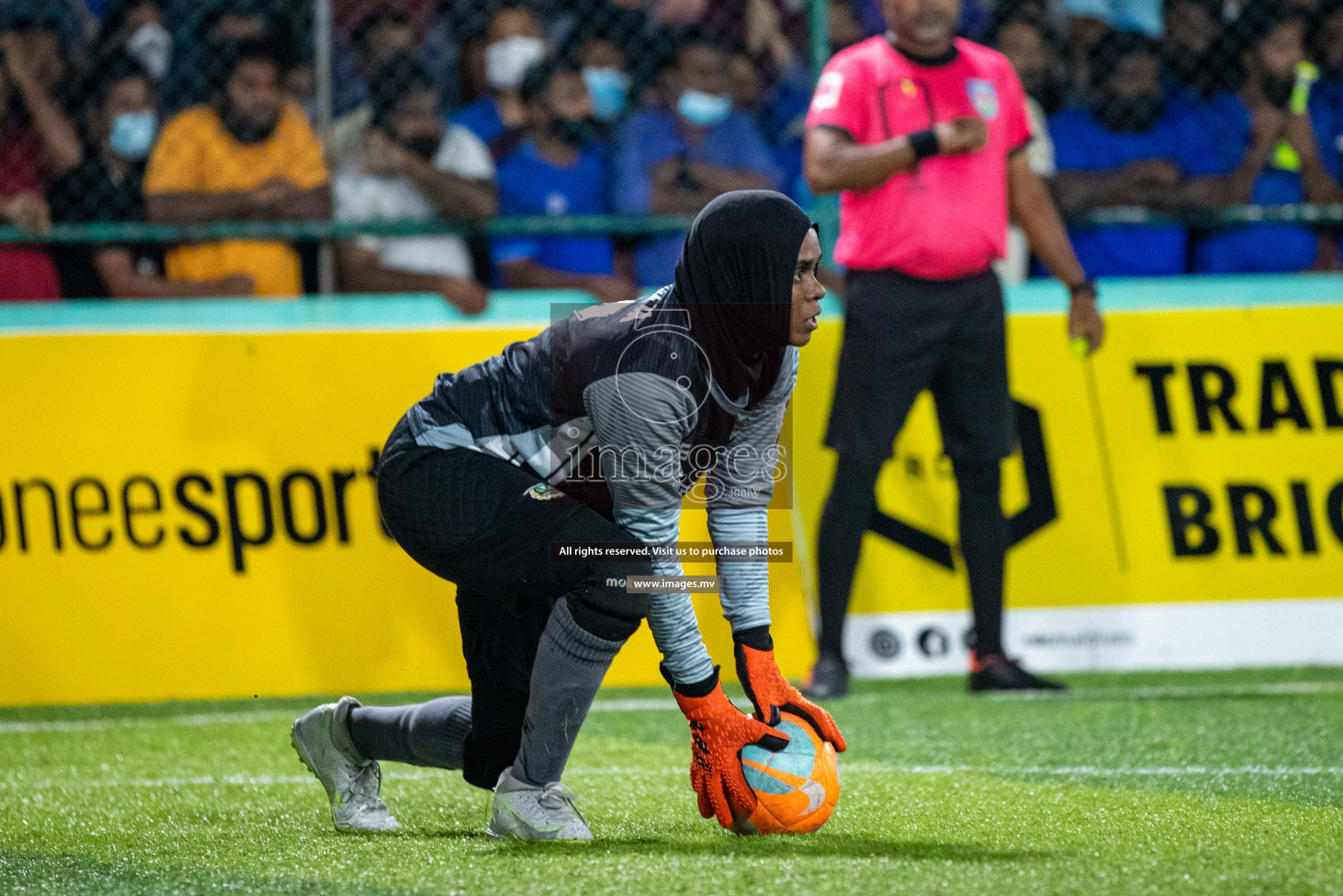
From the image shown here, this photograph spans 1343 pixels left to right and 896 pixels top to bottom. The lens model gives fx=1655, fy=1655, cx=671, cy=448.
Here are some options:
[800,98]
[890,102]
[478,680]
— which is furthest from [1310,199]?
[478,680]

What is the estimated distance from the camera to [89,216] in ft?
23.2

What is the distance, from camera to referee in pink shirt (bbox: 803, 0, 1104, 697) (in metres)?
5.28

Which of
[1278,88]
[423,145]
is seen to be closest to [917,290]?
[423,145]

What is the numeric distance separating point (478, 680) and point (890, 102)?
2.84 meters

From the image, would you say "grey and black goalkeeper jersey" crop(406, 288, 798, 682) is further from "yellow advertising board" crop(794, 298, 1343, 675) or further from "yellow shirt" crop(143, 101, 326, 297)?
"yellow shirt" crop(143, 101, 326, 297)

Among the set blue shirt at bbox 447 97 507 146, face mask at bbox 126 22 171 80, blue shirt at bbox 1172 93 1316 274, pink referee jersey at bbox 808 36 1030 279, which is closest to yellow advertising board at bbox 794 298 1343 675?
pink referee jersey at bbox 808 36 1030 279

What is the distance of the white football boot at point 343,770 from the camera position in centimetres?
349

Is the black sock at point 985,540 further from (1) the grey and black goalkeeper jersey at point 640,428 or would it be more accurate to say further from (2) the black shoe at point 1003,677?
(1) the grey and black goalkeeper jersey at point 640,428

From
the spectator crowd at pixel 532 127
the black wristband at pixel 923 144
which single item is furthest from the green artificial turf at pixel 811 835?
the spectator crowd at pixel 532 127

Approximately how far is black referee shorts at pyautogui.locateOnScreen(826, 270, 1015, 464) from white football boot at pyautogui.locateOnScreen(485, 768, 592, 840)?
7.48ft

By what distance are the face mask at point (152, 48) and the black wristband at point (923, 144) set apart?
12.7 feet

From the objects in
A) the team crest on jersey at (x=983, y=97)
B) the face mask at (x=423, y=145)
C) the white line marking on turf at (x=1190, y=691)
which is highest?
the team crest on jersey at (x=983, y=97)

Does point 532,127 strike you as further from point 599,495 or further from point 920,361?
point 599,495

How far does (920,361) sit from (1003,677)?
1.05 m
